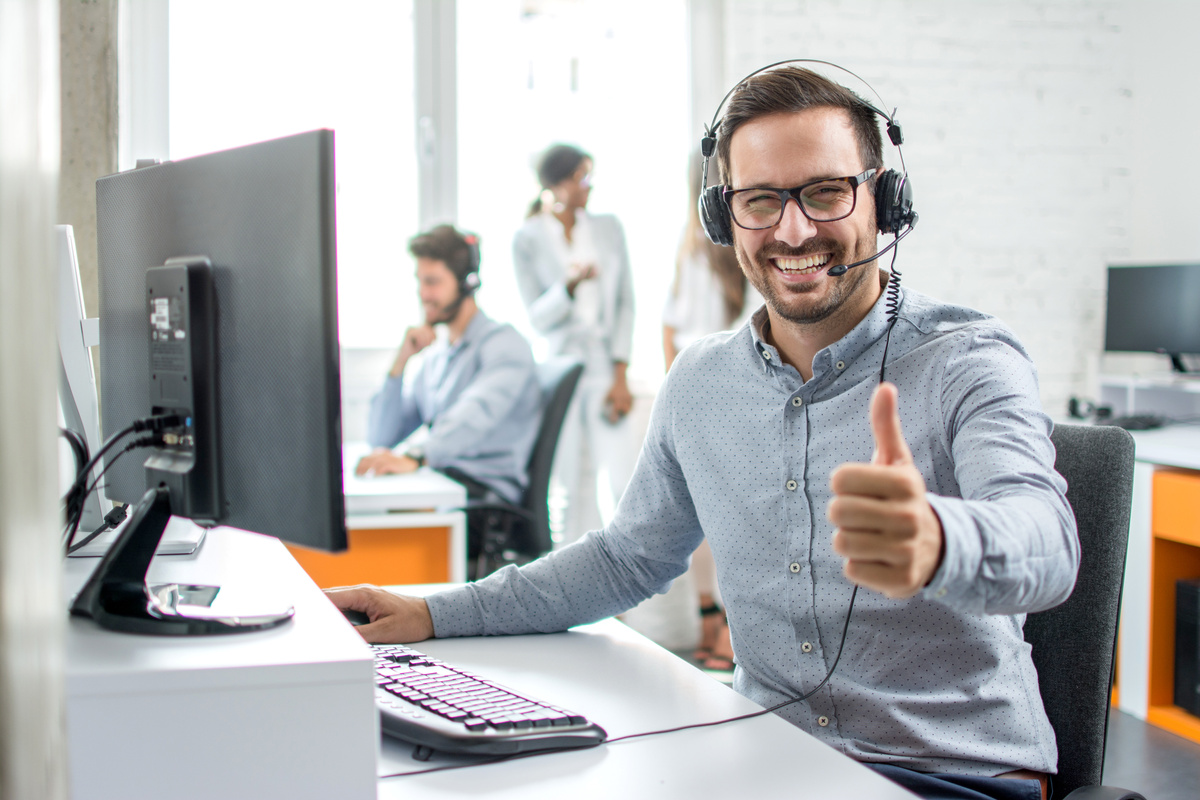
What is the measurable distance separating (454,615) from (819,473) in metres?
0.47

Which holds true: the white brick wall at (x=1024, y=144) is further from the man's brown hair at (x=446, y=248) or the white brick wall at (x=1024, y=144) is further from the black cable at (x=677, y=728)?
the black cable at (x=677, y=728)

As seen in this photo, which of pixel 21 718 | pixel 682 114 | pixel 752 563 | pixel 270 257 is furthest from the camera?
pixel 682 114

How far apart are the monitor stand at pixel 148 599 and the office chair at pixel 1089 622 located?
821mm

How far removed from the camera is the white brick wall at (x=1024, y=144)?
395 centimetres

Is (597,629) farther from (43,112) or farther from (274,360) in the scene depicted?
(43,112)

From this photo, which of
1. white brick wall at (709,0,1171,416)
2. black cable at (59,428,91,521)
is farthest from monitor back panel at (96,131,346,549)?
white brick wall at (709,0,1171,416)

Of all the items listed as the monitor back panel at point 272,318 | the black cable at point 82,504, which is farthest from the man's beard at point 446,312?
the monitor back panel at point 272,318

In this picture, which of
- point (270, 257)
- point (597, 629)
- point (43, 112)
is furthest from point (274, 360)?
point (597, 629)

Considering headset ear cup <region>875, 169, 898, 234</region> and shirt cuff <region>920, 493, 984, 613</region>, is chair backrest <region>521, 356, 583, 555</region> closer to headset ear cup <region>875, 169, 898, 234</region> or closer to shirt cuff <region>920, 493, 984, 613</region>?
headset ear cup <region>875, 169, 898, 234</region>

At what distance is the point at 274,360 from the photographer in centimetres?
75

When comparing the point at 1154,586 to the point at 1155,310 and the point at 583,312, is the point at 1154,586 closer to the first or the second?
the point at 1155,310

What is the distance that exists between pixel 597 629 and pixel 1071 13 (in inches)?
155

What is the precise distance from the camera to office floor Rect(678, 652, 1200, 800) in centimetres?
229

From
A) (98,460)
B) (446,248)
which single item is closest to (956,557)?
(98,460)
